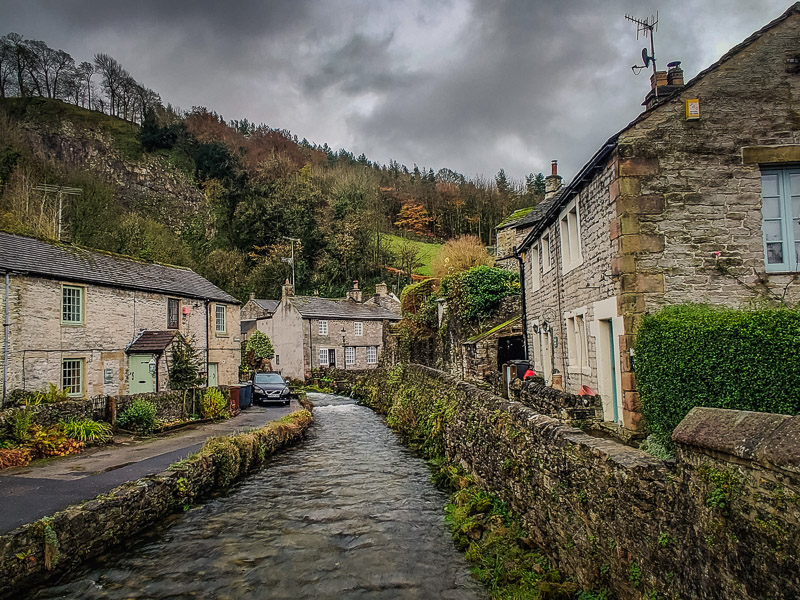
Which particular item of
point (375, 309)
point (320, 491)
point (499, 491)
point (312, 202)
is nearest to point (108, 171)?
point (312, 202)

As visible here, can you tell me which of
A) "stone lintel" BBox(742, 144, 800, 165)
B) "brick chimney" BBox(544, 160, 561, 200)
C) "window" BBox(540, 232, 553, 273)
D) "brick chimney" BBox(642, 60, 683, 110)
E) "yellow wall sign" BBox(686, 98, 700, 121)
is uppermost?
"brick chimney" BBox(544, 160, 561, 200)

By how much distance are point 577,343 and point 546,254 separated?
4.05 m

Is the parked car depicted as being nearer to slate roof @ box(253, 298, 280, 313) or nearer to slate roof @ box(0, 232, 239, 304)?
slate roof @ box(0, 232, 239, 304)

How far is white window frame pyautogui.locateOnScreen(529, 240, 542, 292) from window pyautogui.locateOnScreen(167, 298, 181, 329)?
1623cm

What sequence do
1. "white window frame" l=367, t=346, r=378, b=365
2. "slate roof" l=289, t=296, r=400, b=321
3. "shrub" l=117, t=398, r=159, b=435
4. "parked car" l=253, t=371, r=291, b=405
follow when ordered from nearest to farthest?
"shrub" l=117, t=398, r=159, b=435 → "parked car" l=253, t=371, r=291, b=405 → "slate roof" l=289, t=296, r=400, b=321 → "white window frame" l=367, t=346, r=378, b=365

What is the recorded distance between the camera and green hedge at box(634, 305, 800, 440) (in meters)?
6.80

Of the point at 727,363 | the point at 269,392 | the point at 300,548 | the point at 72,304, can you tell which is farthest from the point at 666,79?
the point at 269,392

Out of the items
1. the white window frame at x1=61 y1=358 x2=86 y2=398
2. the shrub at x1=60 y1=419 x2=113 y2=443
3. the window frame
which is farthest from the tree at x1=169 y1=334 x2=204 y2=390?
the shrub at x1=60 y1=419 x2=113 y2=443

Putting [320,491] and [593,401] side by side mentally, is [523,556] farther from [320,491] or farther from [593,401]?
[320,491]

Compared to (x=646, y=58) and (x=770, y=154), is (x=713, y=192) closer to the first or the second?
(x=770, y=154)

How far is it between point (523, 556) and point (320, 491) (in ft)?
21.1

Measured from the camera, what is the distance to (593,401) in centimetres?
1062

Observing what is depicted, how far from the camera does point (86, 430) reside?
49.4ft

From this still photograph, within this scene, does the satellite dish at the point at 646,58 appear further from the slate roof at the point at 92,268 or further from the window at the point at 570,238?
the slate roof at the point at 92,268
